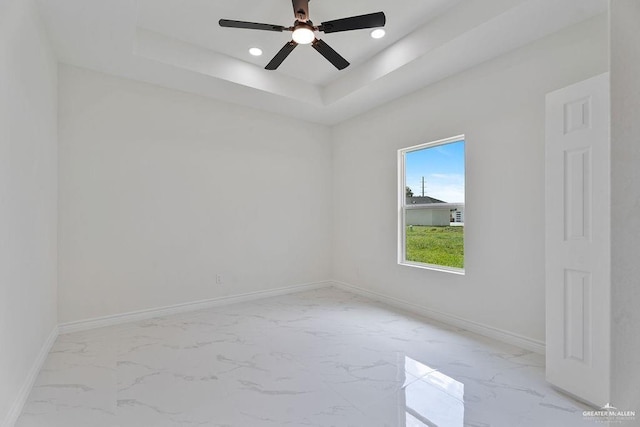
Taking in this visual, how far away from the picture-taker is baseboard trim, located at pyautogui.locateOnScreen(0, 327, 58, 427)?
1774mm

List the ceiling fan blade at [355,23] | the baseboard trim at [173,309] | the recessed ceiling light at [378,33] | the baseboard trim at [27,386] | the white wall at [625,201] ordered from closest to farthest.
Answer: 1. the white wall at [625,201]
2. the baseboard trim at [27,386]
3. the ceiling fan blade at [355,23]
4. the recessed ceiling light at [378,33]
5. the baseboard trim at [173,309]

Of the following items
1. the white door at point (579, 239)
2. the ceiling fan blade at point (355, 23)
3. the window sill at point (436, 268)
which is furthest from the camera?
the window sill at point (436, 268)

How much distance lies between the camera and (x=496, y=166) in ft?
9.93

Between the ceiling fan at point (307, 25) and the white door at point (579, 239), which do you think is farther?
the ceiling fan at point (307, 25)

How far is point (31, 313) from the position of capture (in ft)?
7.49

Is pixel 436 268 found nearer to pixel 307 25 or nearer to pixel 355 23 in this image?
pixel 355 23

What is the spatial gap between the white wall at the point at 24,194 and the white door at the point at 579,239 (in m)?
3.46

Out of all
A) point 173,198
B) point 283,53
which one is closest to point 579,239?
→ point 283,53

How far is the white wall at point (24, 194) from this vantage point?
1784 millimetres

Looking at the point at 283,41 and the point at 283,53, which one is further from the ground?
the point at 283,41

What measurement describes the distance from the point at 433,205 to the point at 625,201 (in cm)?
333

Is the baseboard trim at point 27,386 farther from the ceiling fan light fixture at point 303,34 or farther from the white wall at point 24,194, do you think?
the ceiling fan light fixture at point 303,34

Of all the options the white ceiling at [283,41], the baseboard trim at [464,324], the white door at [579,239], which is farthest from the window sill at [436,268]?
the white ceiling at [283,41]

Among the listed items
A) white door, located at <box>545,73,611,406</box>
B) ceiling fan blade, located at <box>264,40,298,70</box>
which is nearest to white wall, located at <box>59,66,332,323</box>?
ceiling fan blade, located at <box>264,40,298,70</box>
